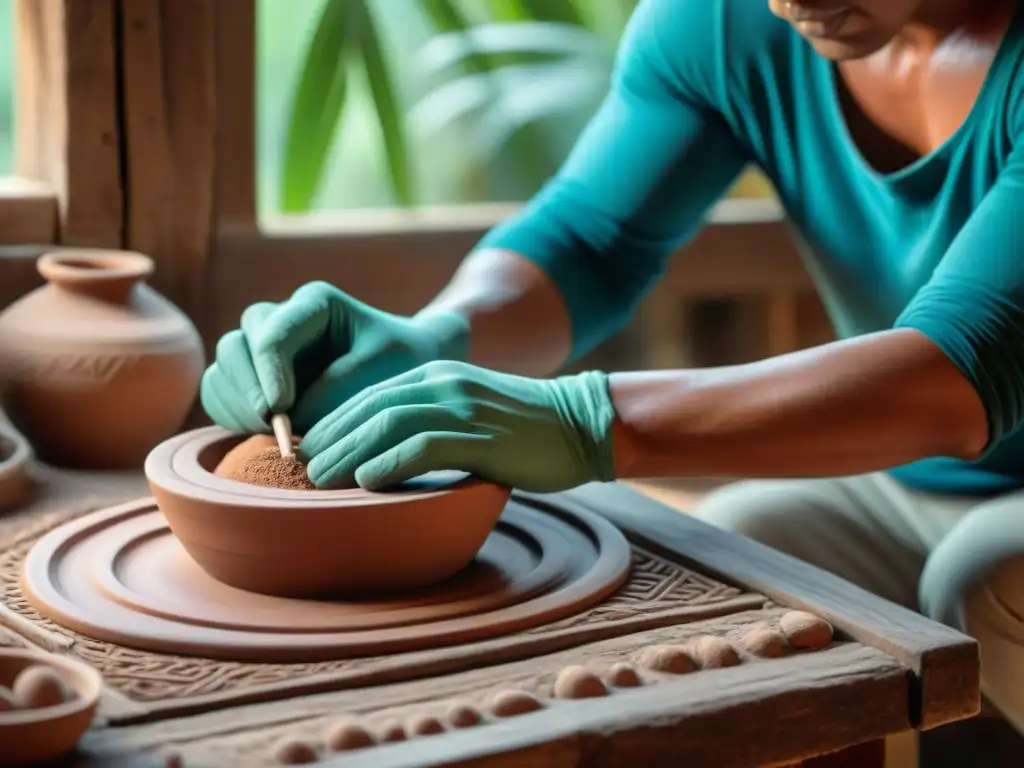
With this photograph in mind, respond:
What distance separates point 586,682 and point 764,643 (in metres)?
0.18

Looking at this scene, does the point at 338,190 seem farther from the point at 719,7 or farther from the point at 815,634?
the point at 815,634

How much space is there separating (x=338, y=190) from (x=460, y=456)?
1.52 metres

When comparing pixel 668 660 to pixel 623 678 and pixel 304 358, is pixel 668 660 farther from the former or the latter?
pixel 304 358

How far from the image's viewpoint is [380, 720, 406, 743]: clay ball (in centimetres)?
102

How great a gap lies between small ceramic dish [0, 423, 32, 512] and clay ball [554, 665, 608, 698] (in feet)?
2.45

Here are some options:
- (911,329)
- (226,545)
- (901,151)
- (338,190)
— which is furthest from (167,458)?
(338,190)

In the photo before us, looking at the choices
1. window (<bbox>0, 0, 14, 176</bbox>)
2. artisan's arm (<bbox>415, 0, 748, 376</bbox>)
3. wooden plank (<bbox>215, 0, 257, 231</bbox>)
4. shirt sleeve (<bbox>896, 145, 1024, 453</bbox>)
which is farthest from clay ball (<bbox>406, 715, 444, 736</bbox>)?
window (<bbox>0, 0, 14, 176</bbox>)

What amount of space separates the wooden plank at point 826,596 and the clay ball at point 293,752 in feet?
1.65

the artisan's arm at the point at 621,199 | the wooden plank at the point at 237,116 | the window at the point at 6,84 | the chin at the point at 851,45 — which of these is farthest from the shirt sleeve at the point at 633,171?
the window at the point at 6,84

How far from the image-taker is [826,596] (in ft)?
4.29

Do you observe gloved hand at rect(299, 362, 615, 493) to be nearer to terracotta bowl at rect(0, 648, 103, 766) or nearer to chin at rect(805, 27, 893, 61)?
terracotta bowl at rect(0, 648, 103, 766)

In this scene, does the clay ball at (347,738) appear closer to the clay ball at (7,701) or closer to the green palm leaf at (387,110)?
the clay ball at (7,701)

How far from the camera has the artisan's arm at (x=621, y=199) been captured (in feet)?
6.25

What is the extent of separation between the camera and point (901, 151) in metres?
1.82
